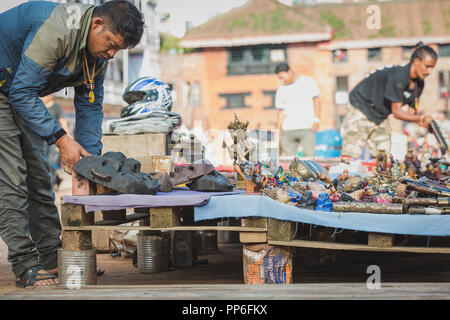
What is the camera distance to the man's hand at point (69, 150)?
4.15 metres

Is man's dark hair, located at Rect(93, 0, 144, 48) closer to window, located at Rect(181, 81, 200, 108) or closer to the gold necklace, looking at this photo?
the gold necklace

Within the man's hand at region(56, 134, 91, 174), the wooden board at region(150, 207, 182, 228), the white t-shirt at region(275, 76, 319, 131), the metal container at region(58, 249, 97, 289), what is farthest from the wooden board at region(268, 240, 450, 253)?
the white t-shirt at region(275, 76, 319, 131)

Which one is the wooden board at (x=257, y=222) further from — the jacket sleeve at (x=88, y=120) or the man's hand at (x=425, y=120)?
the man's hand at (x=425, y=120)

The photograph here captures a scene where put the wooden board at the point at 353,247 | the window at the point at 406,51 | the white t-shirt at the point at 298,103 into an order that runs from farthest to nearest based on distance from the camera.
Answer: the window at the point at 406,51 < the white t-shirt at the point at 298,103 < the wooden board at the point at 353,247

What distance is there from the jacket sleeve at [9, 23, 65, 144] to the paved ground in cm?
104

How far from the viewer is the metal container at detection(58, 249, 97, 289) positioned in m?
4.13

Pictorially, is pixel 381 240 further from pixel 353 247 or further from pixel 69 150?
Answer: pixel 69 150

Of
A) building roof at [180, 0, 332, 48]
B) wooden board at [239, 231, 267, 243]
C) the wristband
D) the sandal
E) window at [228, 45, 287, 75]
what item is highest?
building roof at [180, 0, 332, 48]

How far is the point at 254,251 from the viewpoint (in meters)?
4.09

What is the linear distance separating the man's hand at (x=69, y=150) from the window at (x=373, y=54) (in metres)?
37.6

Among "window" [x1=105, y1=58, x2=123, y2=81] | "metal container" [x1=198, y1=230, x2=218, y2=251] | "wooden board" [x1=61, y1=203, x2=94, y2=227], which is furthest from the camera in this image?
"window" [x1=105, y1=58, x2=123, y2=81]

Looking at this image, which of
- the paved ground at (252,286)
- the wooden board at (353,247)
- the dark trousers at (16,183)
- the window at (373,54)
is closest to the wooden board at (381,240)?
the wooden board at (353,247)
